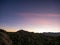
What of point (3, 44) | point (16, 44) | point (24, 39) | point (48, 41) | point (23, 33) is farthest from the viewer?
point (48, 41)

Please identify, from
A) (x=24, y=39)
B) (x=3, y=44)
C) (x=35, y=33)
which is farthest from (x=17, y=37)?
(x=3, y=44)

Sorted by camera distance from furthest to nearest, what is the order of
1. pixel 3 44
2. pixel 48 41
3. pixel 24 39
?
pixel 48 41 → pixel 24 39 → pixel 3 44

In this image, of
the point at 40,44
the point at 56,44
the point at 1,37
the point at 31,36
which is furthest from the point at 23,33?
the point at 1,37

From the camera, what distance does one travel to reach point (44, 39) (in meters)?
47.4

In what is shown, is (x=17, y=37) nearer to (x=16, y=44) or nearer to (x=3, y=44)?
(x=16, y=44)

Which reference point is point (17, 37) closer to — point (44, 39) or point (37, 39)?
point (37, 39)

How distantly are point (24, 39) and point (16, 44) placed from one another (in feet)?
10.5

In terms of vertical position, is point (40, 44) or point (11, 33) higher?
point (11, 33)

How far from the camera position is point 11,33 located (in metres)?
42.7

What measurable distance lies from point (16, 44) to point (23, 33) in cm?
636

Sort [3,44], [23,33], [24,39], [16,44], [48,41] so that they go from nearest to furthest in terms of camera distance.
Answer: [3,44] → [16,44] → [24,39] → [23,33] → [48,41]

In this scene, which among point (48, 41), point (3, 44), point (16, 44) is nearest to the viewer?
point (3, 44)

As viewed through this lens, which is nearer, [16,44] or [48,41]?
[16,44]

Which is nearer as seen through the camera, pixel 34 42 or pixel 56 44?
pixel 34 42
